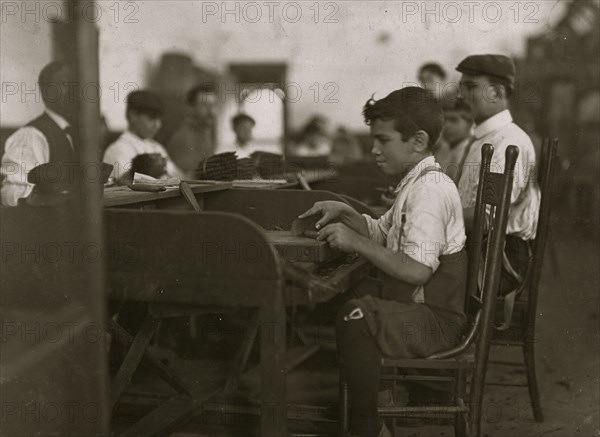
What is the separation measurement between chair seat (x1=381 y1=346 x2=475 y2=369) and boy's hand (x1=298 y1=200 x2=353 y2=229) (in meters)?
0.57

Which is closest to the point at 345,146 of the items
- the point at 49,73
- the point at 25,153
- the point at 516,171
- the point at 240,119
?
the point at 240,119

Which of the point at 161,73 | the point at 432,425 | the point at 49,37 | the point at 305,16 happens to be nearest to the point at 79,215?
the point at 49,37

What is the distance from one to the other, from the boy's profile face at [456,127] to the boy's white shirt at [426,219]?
10.7 feet

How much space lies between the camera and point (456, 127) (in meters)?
5.61

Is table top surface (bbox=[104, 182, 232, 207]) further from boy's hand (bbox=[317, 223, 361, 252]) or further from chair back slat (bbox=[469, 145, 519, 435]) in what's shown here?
chair back slat (bbox=[469, 145, 519, 435])

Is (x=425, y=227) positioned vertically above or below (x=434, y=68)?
below

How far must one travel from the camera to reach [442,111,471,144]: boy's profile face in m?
5.61

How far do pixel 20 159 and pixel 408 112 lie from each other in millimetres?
1847

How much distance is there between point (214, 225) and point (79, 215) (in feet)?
1.26

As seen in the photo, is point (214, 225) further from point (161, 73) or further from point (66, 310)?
point (161, 73)

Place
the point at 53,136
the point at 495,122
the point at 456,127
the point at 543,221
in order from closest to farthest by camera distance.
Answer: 1. the point at 53,136
2. the point at 543,221
3. the point at 495,122
4. the point at 456,127

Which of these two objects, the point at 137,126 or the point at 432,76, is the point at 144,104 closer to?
the point at 137,126

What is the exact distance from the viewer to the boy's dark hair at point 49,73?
210 centimetres

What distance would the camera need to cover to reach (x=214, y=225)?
6.58 feet
